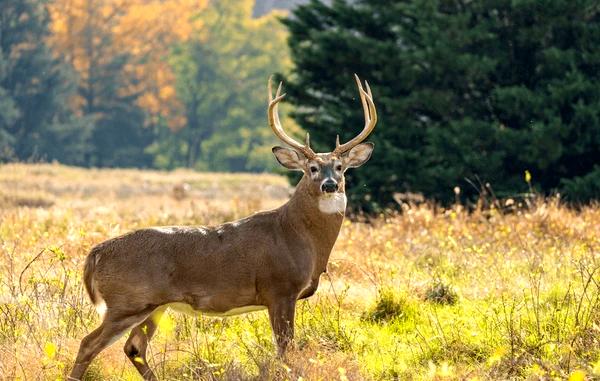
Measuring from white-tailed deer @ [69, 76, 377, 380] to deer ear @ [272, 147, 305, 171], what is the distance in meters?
0.32

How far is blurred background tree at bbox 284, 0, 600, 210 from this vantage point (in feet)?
52.4

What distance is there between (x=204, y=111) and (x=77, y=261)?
4877 centimetres

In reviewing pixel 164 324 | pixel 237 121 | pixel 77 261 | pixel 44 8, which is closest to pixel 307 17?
pixel 77 261

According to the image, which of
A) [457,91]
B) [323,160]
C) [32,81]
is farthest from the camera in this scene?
[32,81]

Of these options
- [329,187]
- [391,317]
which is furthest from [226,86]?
[329,187]

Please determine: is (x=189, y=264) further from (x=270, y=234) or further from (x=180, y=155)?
(x=180, y=155)

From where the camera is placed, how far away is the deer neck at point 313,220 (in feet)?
23.7

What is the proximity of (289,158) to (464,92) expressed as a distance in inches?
422

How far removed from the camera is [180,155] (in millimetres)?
59094

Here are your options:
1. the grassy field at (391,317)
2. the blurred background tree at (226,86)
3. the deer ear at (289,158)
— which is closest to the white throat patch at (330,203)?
the deer ear at (289,158)

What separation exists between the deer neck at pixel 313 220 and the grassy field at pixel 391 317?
0.57 metres

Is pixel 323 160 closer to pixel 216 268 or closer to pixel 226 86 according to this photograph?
pixel 216 268

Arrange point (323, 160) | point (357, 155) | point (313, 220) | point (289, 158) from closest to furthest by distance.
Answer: point (313, 220), point (323, 160), point (289, 158), point (357, 155)

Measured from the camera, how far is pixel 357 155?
792cm
